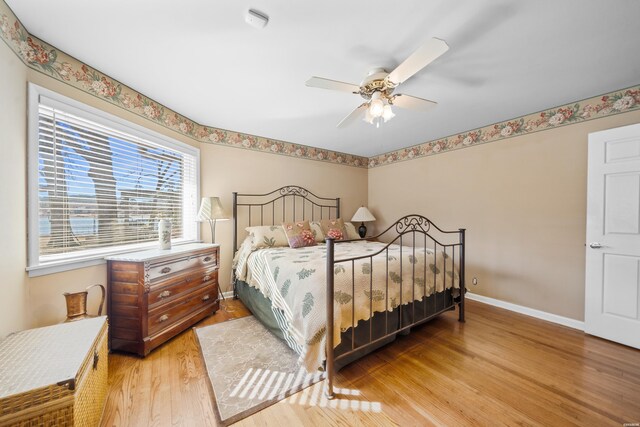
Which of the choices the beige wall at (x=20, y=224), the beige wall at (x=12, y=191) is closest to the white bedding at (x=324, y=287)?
the beige wall at (x=20, y=224)

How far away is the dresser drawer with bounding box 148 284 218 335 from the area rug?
25 cm

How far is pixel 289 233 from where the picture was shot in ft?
10.3

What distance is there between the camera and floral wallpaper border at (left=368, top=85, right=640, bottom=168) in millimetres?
2266

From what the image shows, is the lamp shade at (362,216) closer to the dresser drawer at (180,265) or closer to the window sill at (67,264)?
the dresser drawer at (180,265)

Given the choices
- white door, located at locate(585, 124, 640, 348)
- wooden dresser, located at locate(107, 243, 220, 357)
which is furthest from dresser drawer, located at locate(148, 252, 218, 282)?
white door, located at locate(585, 124, 640, 348)

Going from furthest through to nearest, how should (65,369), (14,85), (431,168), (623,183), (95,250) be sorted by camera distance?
(431,168)
(623,183)
(95,250)
(14,85)
(65,369)

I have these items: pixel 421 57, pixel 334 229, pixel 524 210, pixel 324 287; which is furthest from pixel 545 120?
pixel 324 287

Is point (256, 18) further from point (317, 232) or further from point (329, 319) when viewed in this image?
point (317, 232)

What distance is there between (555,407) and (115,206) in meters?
3.62

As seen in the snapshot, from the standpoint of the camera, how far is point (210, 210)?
2869 millimetres

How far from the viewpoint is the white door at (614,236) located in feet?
6.82

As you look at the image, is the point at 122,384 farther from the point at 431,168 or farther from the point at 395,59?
the point at 431,168

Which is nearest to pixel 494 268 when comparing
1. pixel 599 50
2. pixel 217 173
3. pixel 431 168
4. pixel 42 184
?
pixel 431 168

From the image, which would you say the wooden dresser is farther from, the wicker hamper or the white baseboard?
the white baseboard
